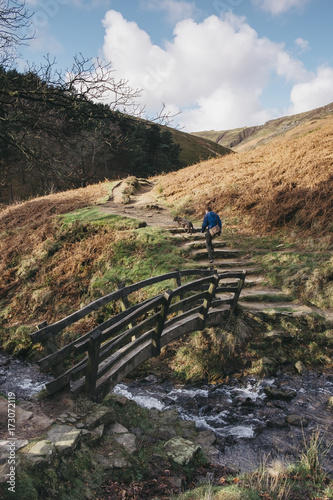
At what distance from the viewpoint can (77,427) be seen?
4312mm

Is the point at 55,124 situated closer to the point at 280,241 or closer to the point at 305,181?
the point at 280,241

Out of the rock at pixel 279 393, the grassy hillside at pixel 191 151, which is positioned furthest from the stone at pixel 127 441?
the grassy hillside at pixel 191 151

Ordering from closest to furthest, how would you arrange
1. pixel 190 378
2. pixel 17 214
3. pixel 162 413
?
pixel 162 413 → pixel 190 378 → pixel 17 214

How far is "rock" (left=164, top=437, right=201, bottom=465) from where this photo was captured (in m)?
4.58

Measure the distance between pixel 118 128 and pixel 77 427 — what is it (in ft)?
160

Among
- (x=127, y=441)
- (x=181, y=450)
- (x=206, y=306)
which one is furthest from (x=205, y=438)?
(x=206, y=306)

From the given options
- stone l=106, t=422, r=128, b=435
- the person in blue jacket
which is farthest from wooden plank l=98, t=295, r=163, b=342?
the person in blue jacket

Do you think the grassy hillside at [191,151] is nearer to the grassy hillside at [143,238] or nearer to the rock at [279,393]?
the grassy hillside at [143,238]

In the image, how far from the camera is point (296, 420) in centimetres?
576

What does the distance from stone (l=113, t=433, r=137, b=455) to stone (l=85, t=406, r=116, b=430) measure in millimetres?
305

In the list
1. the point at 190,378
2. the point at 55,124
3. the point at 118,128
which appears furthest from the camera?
the point at 118,128

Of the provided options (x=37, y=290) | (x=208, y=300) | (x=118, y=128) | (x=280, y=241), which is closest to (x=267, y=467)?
(x=208, y=300)

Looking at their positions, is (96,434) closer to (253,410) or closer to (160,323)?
(160,323)

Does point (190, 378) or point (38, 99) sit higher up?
point (38, 99)
